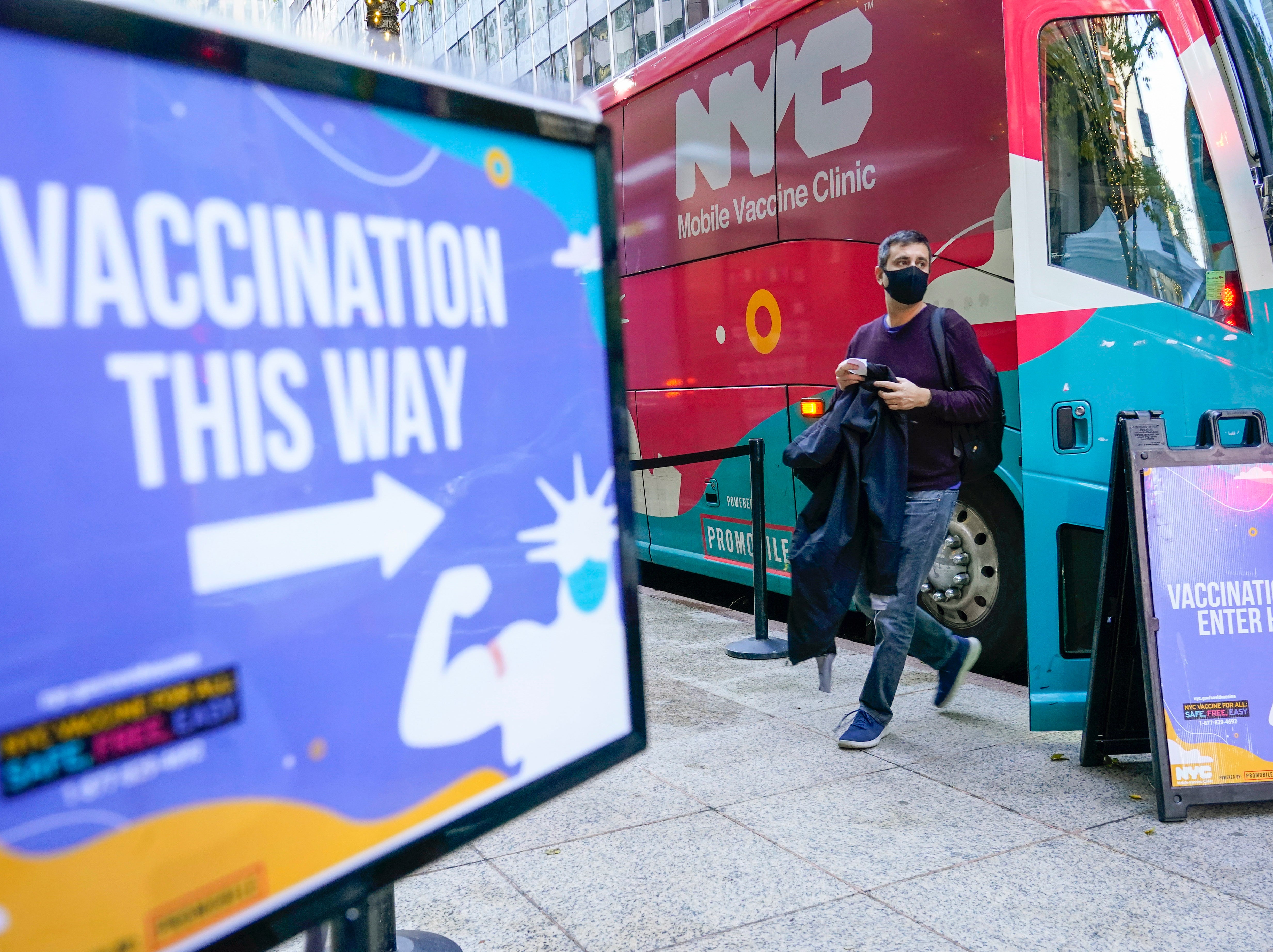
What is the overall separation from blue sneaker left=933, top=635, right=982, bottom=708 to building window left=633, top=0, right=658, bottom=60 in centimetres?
2751

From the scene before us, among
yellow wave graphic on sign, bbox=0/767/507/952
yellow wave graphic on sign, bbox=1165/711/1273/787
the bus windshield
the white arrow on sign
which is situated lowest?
yellow wave graphic on sign, bbox=1165/711/1273/787

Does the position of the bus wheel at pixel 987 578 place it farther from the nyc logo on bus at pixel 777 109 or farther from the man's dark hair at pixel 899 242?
the nyc logo on bus at pixel 777 109

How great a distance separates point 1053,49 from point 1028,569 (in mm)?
1994

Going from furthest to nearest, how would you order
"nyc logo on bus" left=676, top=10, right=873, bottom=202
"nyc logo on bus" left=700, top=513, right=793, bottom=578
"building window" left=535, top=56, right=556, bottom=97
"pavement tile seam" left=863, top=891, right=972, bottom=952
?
"nyc logo on bus" left=700, top=513, right=793, bottom=578, "nyc logo on bus" left=676, top=10, right=873, bottom=202, "pavement tile seam" left=863, top=891, right=972, bottom=952, "building window" left=535, top=56, right=556, bottom=97

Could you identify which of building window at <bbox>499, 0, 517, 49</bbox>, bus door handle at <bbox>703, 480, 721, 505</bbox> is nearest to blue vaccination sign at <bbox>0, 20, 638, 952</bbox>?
bus door handle at <bbox>703, 480, 721, 505</bbox>

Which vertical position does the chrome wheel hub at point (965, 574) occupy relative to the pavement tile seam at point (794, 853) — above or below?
above

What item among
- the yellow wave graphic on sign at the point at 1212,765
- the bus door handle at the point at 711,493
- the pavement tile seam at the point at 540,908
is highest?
the bus door handle at the point at 711,493

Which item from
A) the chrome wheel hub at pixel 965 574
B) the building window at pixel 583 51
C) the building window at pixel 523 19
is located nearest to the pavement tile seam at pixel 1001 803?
the chrome wheel hub at pixel 965 574

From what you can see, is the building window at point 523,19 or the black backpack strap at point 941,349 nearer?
the black backpack strap at point 941,349

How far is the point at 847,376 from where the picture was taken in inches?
167

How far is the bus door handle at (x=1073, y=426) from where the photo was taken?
13.4 feet

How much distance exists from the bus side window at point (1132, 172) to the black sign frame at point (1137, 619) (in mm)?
637

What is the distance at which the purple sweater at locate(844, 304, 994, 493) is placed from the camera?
4.18 metres

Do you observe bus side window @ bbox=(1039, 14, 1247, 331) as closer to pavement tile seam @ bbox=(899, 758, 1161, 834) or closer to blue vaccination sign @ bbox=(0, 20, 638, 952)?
pavement tile seam @ bbox=(899, 758, 1161, 834)
